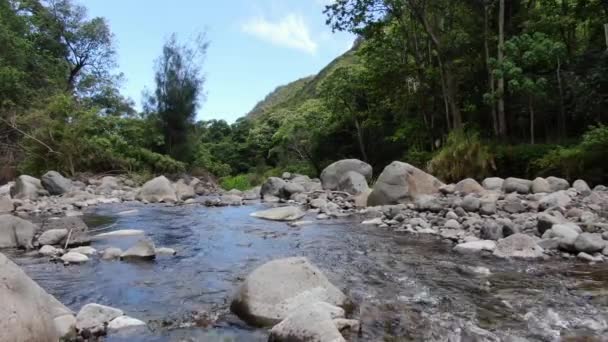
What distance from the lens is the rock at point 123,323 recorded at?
3.37 meters

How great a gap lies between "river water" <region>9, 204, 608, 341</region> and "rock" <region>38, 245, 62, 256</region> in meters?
0.22

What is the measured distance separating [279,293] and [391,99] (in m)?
18.0

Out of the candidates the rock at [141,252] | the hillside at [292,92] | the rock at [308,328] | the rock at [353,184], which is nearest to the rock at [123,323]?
the rock at [308,328]

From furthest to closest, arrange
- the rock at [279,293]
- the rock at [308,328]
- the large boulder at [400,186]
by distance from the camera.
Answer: the large boulder at [400,186]
the rock at [279,293]
the rock at [308,328]

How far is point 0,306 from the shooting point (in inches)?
108

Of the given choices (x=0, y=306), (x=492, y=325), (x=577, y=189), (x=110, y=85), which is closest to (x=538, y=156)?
(x=577, y=189)

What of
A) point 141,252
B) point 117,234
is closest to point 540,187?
point 141,252

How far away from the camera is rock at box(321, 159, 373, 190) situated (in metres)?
15.0

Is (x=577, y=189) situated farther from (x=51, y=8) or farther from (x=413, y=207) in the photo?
(x=51, y=8)

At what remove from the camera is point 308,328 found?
2.95 meters

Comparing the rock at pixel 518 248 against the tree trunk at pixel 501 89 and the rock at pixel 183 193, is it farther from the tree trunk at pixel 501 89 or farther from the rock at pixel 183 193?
the rock at pixel 183 193

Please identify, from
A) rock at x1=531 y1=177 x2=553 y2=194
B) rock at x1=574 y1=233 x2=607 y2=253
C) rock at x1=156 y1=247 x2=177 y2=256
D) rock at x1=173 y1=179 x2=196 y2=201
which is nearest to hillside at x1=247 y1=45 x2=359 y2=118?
rock at x1=173 y1=179 x2=196 y2=201

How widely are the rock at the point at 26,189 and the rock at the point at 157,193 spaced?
2760 mm

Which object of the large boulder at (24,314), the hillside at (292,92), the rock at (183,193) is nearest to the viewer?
the large boulder at (24,314)
